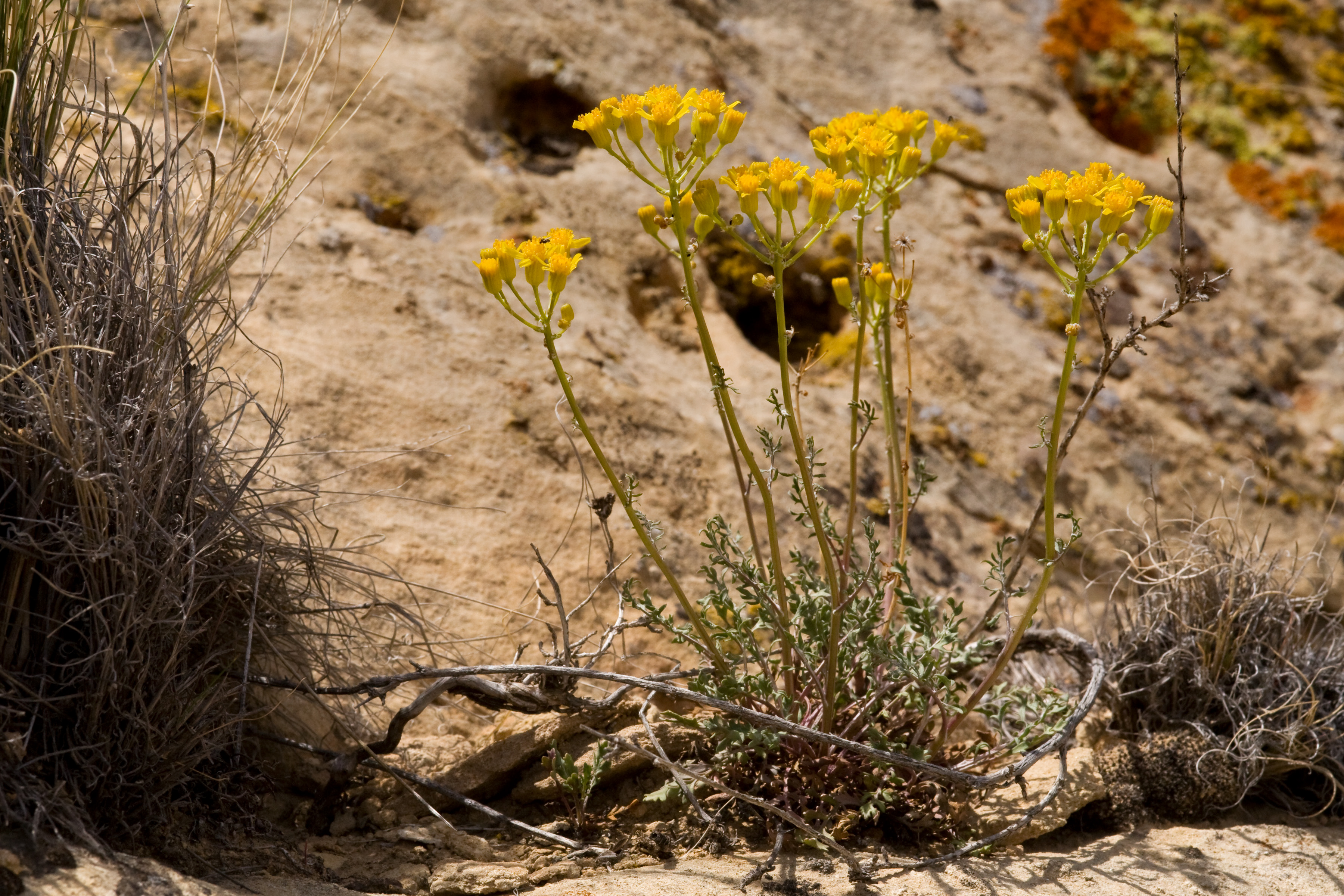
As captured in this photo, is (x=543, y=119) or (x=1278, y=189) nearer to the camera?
(x=543, y=119)

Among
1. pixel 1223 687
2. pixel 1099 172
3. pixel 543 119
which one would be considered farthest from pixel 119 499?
pixel 1223 687

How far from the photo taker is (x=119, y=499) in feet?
5.97

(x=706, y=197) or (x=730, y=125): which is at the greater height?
(x=730, y=125)

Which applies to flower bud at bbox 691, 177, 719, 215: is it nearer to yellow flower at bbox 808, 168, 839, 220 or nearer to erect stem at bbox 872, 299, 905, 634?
yellow flower at bbox 808, 168, 839, 220

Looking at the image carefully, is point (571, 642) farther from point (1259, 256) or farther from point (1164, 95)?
point (1164, 95)

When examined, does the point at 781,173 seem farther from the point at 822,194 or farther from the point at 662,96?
the point at 662,96

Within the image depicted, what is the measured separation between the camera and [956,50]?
4.57m

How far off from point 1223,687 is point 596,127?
219cm

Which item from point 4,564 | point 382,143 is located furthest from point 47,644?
point 382,143

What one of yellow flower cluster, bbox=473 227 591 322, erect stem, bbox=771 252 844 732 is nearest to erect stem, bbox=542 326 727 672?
yellow flower cluster, bbox=473 227 591 322

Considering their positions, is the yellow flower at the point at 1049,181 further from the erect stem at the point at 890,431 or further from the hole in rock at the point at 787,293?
Result: the hole in rock at the point at 787,293

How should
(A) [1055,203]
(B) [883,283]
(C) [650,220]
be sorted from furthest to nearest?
(B) [883,283], (C) [650,220], (A) [1055,203]

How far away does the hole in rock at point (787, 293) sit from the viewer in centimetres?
380

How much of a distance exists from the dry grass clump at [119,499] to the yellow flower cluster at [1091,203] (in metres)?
1.53
